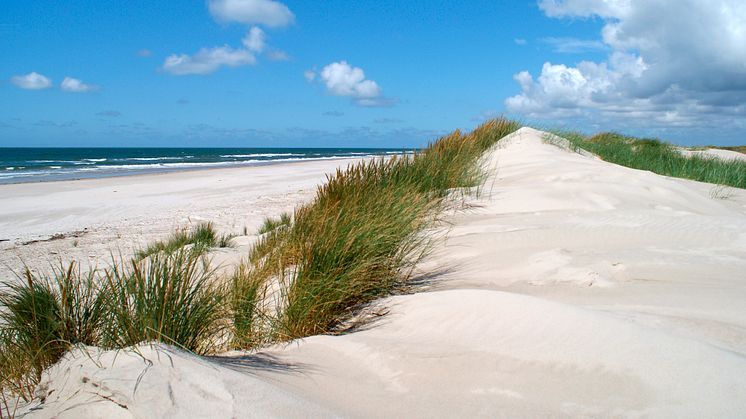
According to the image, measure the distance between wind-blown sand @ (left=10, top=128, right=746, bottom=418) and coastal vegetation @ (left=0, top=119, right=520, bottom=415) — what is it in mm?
182

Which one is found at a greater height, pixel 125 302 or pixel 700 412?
pixel 125 302

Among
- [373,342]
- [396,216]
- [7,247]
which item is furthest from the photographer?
[7,247]

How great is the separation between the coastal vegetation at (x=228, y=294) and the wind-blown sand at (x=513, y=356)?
0.60ft

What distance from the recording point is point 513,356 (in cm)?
217

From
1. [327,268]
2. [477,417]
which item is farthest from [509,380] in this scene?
[327,268]

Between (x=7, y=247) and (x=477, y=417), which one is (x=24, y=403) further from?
(x=7, y=247)

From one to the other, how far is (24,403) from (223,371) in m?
0.73

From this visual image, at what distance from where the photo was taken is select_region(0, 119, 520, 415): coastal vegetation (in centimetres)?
209

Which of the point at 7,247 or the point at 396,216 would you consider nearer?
the point at 396,216

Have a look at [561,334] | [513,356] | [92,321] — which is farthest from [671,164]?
[92,321]

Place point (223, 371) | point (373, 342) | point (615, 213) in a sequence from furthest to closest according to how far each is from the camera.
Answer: point (615, 213)
point (373, 342)
point (223, 371)

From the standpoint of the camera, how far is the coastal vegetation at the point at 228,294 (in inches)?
82.2

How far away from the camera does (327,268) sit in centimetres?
299

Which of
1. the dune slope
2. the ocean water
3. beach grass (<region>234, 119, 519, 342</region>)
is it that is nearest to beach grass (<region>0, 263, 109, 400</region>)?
beach grass (<region>234, 119, 519, 342</region>)
